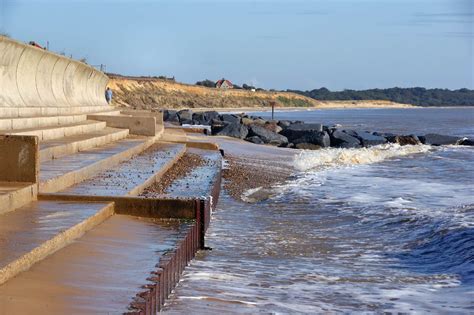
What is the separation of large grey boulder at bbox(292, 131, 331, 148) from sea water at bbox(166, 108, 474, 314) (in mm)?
16303

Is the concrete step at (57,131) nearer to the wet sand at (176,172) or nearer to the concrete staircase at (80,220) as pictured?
the concrete staircase at (80,220)

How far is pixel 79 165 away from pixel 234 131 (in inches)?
1035

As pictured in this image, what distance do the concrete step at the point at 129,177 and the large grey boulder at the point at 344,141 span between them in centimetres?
1922

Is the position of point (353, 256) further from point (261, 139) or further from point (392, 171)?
point (261, 139)

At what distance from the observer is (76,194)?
353 inches

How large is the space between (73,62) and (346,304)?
15.8 metres

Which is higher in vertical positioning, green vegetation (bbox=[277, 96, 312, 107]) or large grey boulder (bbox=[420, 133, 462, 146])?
green vegetation (bbox=[277, 96, 312, 107])

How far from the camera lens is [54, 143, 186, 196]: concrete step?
970cm

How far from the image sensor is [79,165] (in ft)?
36.7

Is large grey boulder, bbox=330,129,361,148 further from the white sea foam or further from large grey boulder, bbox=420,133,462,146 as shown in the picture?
large grey boulder, bbox=420,133,462,146

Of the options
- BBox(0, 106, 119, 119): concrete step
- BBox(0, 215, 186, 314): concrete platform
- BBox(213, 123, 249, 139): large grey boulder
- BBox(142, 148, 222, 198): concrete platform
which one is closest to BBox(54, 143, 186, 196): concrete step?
BBox(142, 148, 222, 198): concrete platform

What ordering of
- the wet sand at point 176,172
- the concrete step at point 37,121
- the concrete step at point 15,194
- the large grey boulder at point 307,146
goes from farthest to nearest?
the large grey boulder at point 307,146 → the concrete step at point 37,121 → the wet sand at point 176,172 → the concrete step at point 15,194

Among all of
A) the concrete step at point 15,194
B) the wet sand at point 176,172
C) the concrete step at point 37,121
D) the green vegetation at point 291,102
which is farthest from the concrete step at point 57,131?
the green vegetation at point 291,102

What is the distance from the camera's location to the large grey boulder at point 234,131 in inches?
1457
